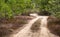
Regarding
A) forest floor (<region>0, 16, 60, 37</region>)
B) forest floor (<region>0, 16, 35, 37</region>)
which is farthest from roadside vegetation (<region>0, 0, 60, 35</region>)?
forest floor (<region>0, 16, 60, 37</region>)

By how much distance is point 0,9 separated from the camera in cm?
1547

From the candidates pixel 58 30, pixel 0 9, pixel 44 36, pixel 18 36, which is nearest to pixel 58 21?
pixel 58 30

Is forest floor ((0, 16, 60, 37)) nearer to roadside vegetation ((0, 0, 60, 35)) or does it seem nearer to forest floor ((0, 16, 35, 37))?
forest floor ((0, 16, 35, 37))

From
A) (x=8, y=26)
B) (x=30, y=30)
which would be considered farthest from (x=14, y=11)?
(x=30, y=30)

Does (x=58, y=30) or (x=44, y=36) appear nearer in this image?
(x=44, y=36)

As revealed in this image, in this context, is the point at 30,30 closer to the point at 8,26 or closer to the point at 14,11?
the point at 8,26

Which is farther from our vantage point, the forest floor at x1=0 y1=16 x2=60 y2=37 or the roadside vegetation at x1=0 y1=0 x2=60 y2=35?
the forest floor at x1=0 y1=16 x2=60 y2=37

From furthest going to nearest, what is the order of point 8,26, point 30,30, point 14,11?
point 14,11 → point 8,26 → point 30,30

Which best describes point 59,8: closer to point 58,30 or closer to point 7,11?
point 58,30

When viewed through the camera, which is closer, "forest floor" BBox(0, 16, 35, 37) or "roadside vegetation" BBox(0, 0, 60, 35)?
"roadside vegetation" BBox(0, 0, 60, 35)

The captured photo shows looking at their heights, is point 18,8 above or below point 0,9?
below

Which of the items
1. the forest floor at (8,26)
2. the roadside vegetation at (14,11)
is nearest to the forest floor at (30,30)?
the forest floor at (8,26)

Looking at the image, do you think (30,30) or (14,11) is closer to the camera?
(30,30)

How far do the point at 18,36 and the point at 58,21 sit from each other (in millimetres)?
7341
